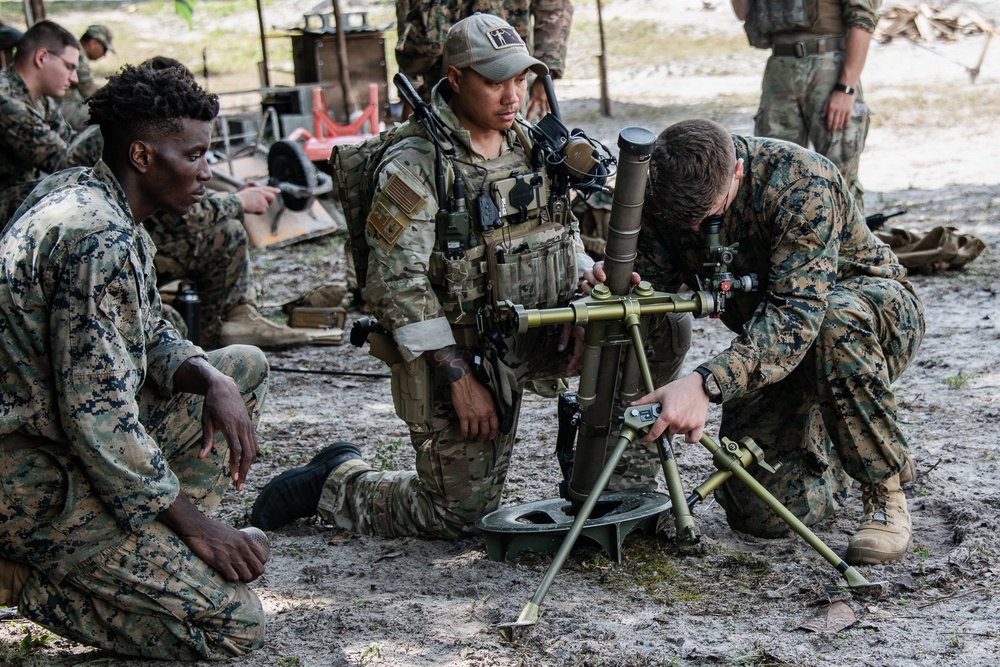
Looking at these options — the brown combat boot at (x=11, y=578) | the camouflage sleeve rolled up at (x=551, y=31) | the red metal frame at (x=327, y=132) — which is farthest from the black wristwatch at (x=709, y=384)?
the red metal frame at (x=327, y=132)

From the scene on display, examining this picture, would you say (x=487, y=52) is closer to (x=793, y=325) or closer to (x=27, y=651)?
(x=793, y=325)

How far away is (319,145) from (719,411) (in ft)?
20.9

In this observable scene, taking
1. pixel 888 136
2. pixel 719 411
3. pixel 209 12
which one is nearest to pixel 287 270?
pixel 719 411

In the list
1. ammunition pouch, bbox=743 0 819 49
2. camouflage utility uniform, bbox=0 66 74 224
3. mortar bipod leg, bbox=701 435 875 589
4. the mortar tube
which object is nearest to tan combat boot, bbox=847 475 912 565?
mortar bipod leg, bbox=701 435 875 589

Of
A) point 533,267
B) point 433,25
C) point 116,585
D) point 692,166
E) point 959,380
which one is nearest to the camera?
point 116,585

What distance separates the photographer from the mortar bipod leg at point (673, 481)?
339cm

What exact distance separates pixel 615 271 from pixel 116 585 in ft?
6.20

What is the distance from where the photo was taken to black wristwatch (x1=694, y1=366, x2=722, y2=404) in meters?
3.56

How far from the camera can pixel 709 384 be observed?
356 centimetres

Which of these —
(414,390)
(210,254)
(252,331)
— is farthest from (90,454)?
(252,331)

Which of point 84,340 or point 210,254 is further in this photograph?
point 210,254

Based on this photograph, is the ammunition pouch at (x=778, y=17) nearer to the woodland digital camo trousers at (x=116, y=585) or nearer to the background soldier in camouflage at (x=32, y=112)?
the background soldier in camouflage at (x=32, y=112)

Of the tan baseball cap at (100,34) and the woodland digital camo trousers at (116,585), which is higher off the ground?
the tan baseball cap at (100,34)

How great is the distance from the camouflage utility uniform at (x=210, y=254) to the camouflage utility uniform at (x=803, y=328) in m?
3.26
